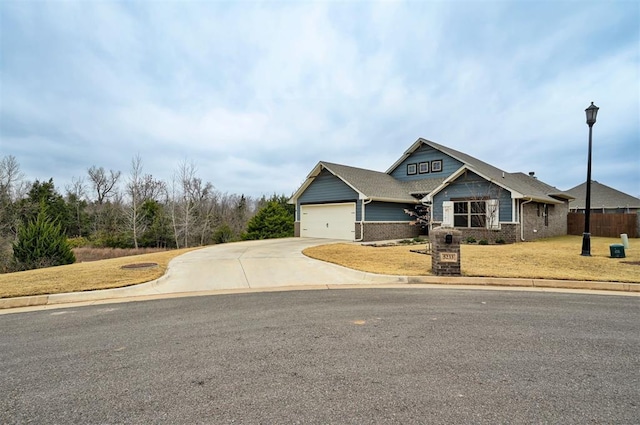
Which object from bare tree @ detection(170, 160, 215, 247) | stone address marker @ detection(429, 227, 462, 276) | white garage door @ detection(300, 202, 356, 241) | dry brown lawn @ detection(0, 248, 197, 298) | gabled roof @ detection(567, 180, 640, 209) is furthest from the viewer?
gabled roof @ detection(567, 180, 640, 209)

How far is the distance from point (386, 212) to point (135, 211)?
2259 cm

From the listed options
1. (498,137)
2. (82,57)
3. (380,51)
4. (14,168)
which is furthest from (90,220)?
(498,137)

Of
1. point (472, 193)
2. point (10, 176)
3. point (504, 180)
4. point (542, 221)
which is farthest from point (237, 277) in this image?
point (10, 176)

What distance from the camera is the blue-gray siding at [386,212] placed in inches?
738

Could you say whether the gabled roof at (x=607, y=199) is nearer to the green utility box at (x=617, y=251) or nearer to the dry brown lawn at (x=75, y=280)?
the green utility box at (x=617, y=251)

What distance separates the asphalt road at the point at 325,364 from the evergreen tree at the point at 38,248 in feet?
33.8

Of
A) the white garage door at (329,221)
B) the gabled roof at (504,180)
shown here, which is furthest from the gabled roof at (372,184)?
the gabled roof at (504,180)

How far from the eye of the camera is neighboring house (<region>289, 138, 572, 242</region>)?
17031 millimetres

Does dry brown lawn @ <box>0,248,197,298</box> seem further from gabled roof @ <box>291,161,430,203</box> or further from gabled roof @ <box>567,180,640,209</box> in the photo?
gabled roof @ <box>567,180,640,209</box>

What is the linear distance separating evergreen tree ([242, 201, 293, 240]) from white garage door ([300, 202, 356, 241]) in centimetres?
434

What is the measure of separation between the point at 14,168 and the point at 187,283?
105 feet

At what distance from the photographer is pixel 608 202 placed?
33.1 meters

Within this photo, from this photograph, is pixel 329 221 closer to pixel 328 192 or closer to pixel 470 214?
pixel 328 192

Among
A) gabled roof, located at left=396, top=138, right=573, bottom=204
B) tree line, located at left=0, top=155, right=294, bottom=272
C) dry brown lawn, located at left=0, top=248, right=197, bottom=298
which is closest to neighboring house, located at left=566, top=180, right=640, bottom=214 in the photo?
gabled roof, located at left=396, top=138, right=573, bottom=204
